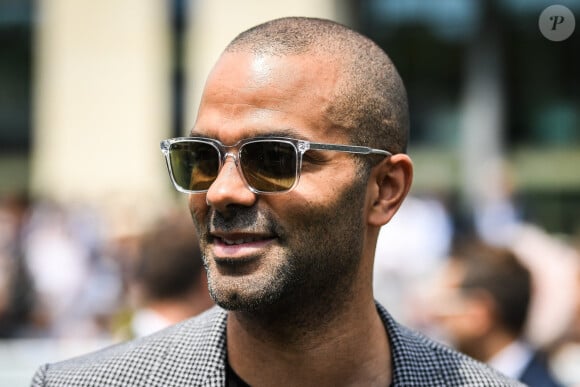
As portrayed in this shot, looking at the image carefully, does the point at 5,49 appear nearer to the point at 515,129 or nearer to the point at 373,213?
the point at 515,129

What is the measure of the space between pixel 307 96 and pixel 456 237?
977 cm

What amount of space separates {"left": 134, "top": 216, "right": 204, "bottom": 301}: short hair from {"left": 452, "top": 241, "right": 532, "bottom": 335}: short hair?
146 cm

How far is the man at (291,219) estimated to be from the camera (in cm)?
247

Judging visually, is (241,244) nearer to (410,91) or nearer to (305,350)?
(305,350)

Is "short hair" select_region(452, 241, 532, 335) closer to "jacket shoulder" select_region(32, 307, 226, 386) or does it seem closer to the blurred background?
"jacket shoulder" select_region(32, 307, 226, 386)

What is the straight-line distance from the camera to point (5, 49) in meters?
20.6

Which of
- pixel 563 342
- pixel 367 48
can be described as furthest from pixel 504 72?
pixel 367 48

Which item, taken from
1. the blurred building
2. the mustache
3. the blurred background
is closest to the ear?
the mustache

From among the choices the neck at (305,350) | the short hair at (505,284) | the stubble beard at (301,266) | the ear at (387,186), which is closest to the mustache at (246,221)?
the stubble beard at (301,266)

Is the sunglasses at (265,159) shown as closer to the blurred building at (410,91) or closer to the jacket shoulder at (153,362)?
the jacket shoulder at (153,362)

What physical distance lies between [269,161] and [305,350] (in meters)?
0.52

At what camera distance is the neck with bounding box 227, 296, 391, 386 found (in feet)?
8.50

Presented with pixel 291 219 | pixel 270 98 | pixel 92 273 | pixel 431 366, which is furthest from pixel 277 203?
pixel 92 273
